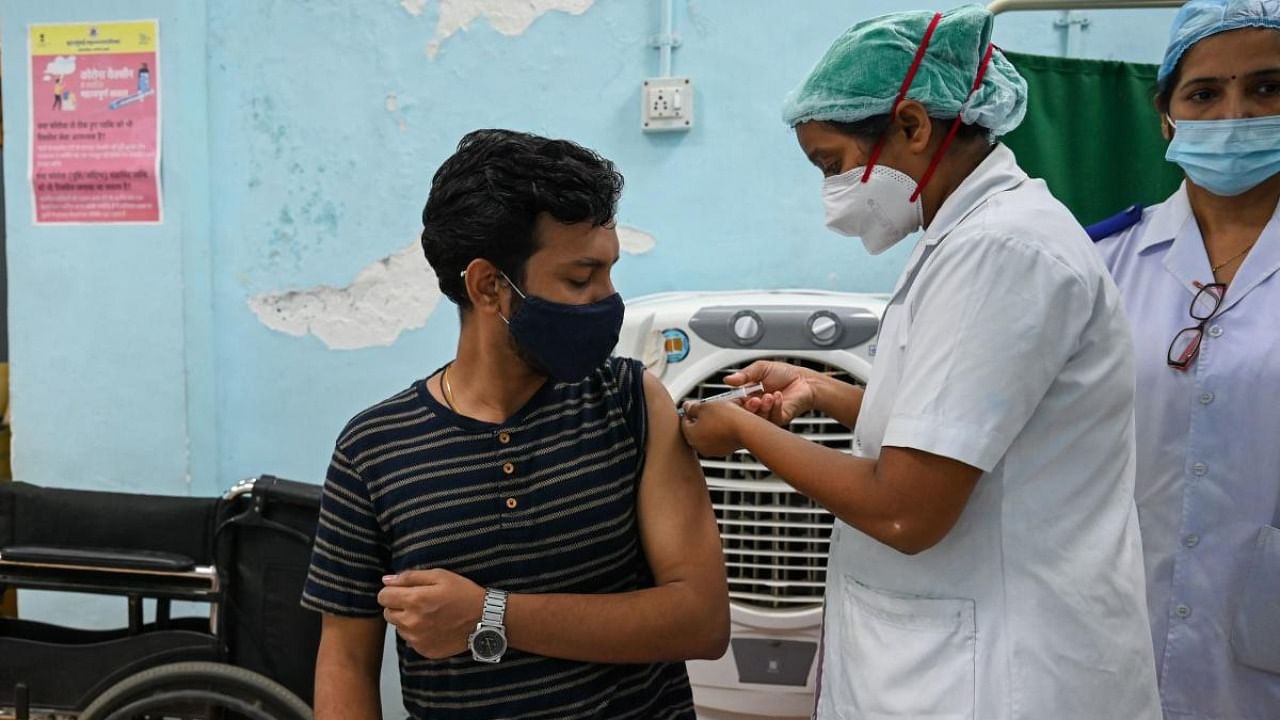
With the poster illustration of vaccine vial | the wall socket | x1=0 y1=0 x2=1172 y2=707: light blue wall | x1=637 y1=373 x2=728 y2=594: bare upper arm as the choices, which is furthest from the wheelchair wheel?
the wall socket

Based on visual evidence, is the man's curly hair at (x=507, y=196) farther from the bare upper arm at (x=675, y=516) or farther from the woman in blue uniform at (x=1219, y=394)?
the woman in blue uniform at (x=1219, y=394)

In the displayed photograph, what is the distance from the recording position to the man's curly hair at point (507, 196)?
1104 mm

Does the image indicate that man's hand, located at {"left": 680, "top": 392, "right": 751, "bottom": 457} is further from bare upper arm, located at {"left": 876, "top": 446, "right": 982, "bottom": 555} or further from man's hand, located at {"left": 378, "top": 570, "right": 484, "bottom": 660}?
man's hand, located at {"left": 378, "top": 570, "right": 484, "bottom": 660}

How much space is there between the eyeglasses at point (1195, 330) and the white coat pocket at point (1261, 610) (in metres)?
0.24

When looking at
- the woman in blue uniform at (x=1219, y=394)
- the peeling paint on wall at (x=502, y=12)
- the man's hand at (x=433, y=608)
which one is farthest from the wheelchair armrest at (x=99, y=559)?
the woman in blue uniform at (x=1219, y=394)

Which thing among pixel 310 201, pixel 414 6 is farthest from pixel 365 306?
pixel 414 6

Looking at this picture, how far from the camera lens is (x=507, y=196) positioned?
1102 millimetres

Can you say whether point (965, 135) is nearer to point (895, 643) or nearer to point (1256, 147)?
point (1256, 147)

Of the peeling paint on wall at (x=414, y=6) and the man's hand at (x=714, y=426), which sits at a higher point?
the peeling paint on wall at (x=414, y=6)

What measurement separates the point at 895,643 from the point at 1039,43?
1.63m

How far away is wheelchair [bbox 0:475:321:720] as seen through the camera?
1.89m

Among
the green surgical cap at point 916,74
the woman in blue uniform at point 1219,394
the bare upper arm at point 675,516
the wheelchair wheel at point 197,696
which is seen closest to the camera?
the green surgical cap at point 916,74

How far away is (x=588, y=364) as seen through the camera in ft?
3.82

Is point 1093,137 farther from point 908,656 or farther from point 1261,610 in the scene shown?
point 908,656
